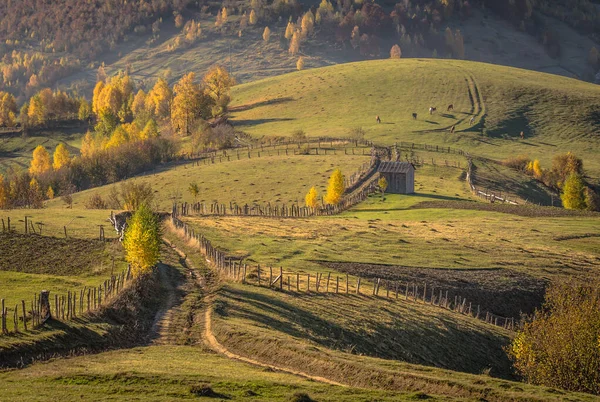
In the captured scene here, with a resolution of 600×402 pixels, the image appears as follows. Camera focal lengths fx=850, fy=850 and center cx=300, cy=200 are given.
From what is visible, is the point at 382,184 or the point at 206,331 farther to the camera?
the point at 382,184

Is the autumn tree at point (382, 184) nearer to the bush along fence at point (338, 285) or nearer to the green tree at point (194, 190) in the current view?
the green tree at point (194, 190)

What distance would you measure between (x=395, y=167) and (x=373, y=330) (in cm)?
7219

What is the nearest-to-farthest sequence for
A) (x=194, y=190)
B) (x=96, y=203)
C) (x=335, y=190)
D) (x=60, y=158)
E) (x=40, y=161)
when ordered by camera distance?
(x=335, y=190) → (x=194, y=190) → (x=96, y=203) → (x=60, y=158) → (x=40, y=161)

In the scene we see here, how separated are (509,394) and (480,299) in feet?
118

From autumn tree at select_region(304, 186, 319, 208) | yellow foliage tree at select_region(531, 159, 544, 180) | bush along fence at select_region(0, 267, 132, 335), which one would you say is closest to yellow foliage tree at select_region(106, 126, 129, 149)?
autumn tree at select_region(304, 186, 319, 208)

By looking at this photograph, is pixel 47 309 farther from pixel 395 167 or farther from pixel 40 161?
pixel 40 161

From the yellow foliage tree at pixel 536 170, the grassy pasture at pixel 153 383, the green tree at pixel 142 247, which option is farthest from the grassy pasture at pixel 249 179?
the grassy pasture at pixel 153 383

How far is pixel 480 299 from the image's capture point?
222 ft

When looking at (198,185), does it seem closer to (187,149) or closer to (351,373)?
(187,149)

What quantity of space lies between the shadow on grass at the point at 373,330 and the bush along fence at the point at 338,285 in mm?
2188

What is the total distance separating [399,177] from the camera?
119 metres

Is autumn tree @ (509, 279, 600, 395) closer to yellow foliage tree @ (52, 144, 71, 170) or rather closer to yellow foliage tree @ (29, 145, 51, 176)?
yellow foliage tree @ (52, 144, 71, 170)

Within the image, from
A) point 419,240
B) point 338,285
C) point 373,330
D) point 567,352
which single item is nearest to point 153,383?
point 373,330

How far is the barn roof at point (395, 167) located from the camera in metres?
119
